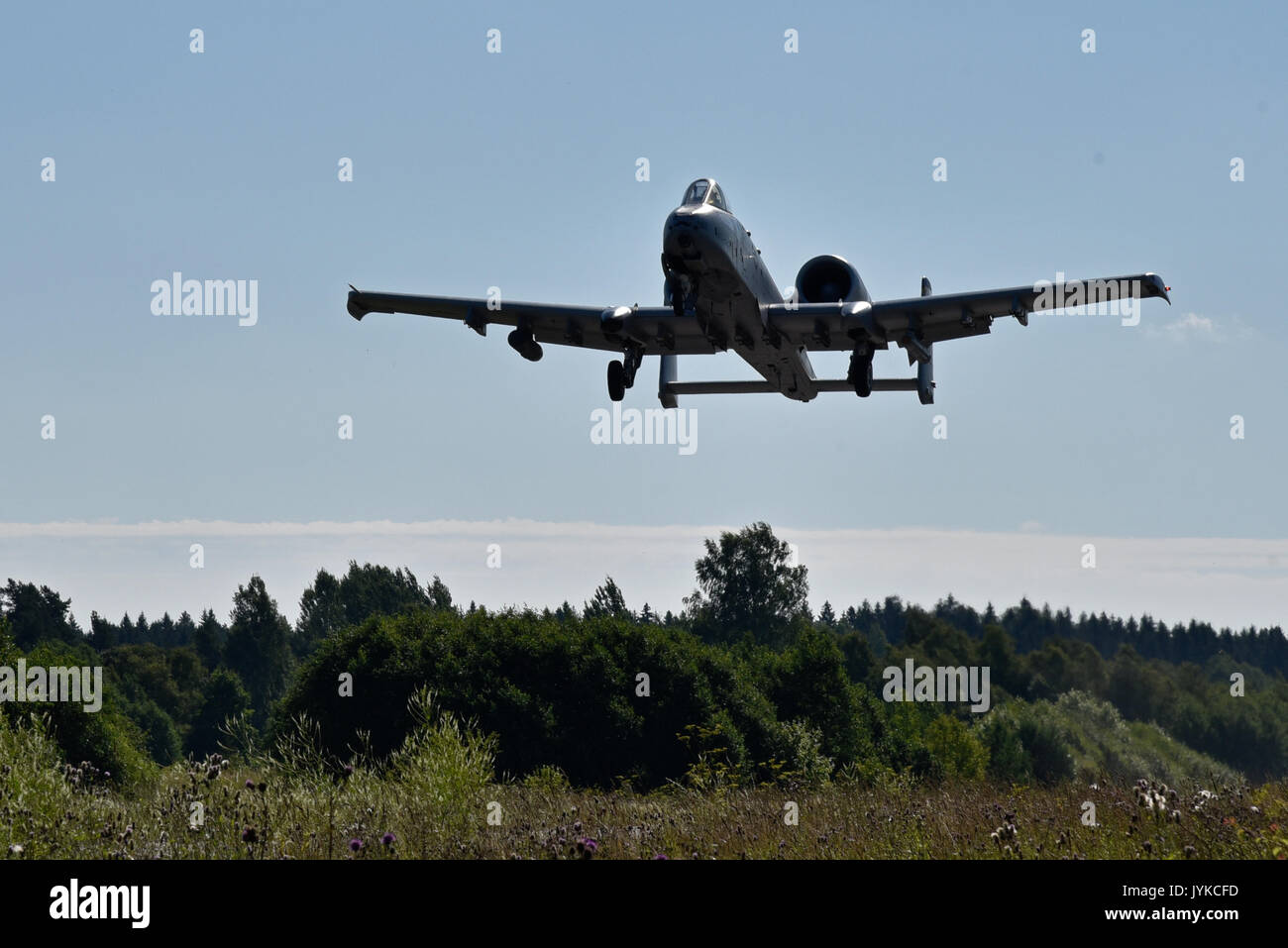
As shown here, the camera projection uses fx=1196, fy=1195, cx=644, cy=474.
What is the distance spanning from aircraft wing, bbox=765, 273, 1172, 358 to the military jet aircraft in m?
0.02

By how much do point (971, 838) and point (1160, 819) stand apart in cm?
175

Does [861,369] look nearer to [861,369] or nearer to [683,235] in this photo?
[861,369]

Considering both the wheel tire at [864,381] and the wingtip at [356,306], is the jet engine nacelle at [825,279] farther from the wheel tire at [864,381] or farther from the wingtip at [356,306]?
the wingtip at [356,306]

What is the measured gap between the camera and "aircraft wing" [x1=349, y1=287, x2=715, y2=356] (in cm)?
2573

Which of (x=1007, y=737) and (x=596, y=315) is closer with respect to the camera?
(x=596, y=315)

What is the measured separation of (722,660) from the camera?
57.9 m

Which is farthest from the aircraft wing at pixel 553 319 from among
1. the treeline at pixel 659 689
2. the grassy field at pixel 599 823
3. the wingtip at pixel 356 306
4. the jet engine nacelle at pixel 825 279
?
the grassy field at pixel 599 823

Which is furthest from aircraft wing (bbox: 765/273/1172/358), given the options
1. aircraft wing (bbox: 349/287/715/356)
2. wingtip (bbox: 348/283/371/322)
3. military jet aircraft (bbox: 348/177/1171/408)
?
wingtip (bbox: 348/283/371/322)

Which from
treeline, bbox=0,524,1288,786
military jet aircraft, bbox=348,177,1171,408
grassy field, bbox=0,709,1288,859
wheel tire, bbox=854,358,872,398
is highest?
military jet aircraft, bbox=348,177,1171,408

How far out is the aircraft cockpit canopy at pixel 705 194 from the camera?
23.3 metres

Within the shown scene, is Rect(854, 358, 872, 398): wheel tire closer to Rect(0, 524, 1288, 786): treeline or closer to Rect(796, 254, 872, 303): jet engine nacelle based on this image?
Rect(796, 254, 872, 303): jet engine nacelle
